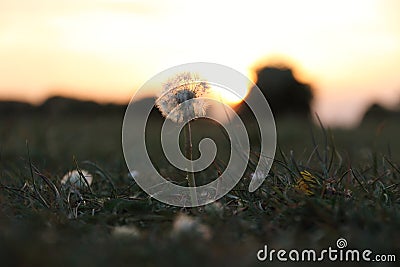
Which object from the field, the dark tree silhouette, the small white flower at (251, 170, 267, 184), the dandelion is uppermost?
the dark tree silhouette

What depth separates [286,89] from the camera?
19.7m

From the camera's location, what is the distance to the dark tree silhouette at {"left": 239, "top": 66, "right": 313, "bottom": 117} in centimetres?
1956

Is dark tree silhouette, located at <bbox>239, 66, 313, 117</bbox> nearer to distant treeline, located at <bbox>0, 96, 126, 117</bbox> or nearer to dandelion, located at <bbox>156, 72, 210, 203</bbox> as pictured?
distant treeline, located at <bbox>0, 96, 126, 117</bbox>

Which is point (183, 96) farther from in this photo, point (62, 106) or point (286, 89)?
point (286, 89)

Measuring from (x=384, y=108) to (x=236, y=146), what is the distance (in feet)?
59.7

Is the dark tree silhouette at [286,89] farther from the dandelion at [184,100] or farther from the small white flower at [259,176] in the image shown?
the dandelion at [184,100]

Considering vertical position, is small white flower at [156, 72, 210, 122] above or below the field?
above

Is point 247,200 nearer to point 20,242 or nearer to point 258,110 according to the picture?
point 258,110

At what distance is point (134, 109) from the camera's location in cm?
220

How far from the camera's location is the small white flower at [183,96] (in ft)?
6.36

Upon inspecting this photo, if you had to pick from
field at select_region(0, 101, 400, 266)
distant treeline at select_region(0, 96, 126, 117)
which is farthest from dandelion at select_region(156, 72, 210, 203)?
distant treeline at select_region(0, 96, 126, 117)

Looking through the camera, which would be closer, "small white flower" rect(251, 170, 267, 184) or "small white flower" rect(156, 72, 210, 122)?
"small white flower" rect(156, 72, 210, 122)

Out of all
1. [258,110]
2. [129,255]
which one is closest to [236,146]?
[258,110]

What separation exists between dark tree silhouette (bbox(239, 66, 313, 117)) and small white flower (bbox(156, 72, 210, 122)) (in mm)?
17605
